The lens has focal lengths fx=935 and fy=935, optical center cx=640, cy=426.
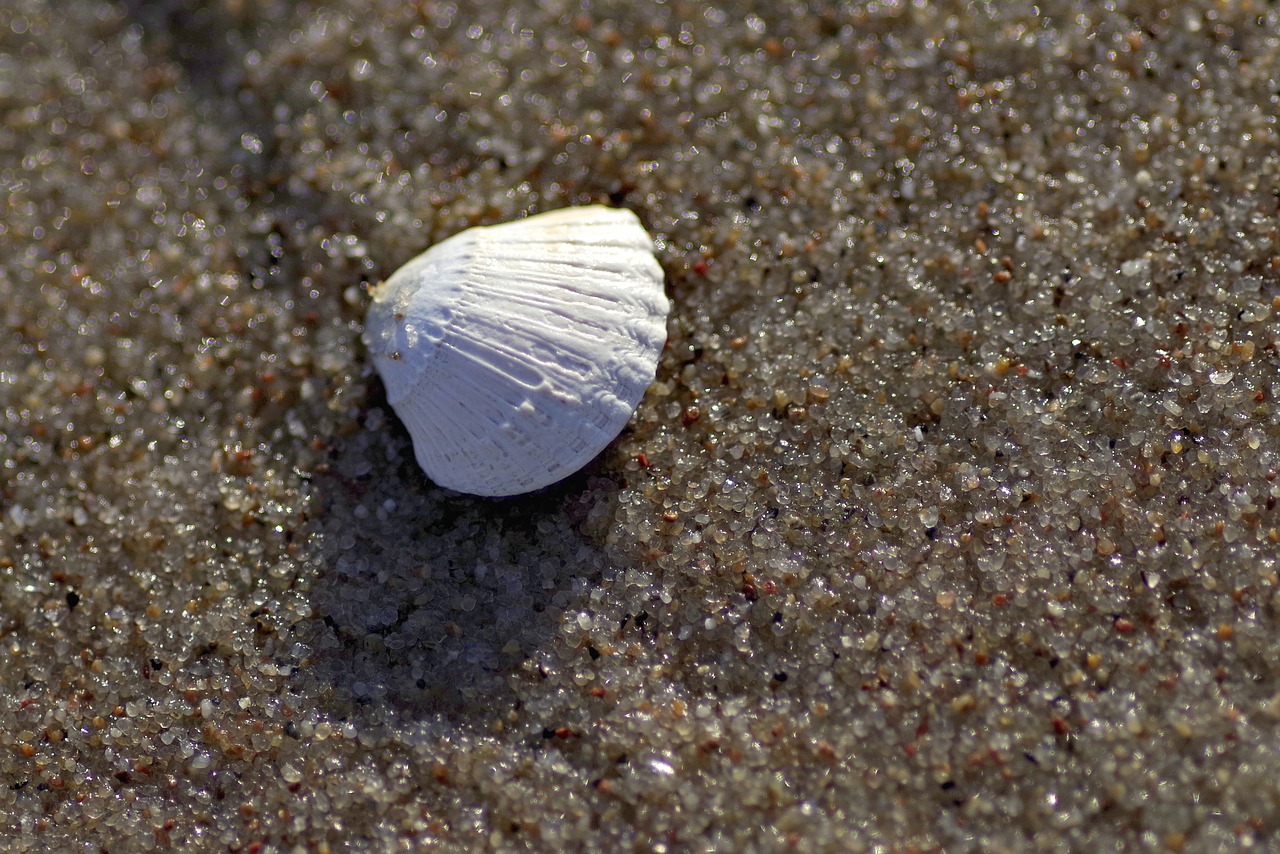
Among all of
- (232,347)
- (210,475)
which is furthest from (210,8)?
(210,475)

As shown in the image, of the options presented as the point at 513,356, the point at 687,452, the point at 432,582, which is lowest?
the point at 432,582

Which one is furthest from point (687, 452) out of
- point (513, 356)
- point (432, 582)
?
point (432, 582)

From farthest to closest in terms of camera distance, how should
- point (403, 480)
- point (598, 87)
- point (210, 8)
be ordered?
point (210, 8), point (598, 87), point (403, 480)

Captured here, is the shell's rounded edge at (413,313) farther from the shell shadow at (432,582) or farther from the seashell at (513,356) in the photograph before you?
the shell shadow at (432,582)

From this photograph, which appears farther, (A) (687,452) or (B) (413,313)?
(A) (687,452)

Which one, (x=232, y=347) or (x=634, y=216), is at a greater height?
(x=634, y=216)

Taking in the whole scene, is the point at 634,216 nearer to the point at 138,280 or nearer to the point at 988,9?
the point at 988,9

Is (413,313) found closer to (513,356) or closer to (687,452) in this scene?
(513,356)
